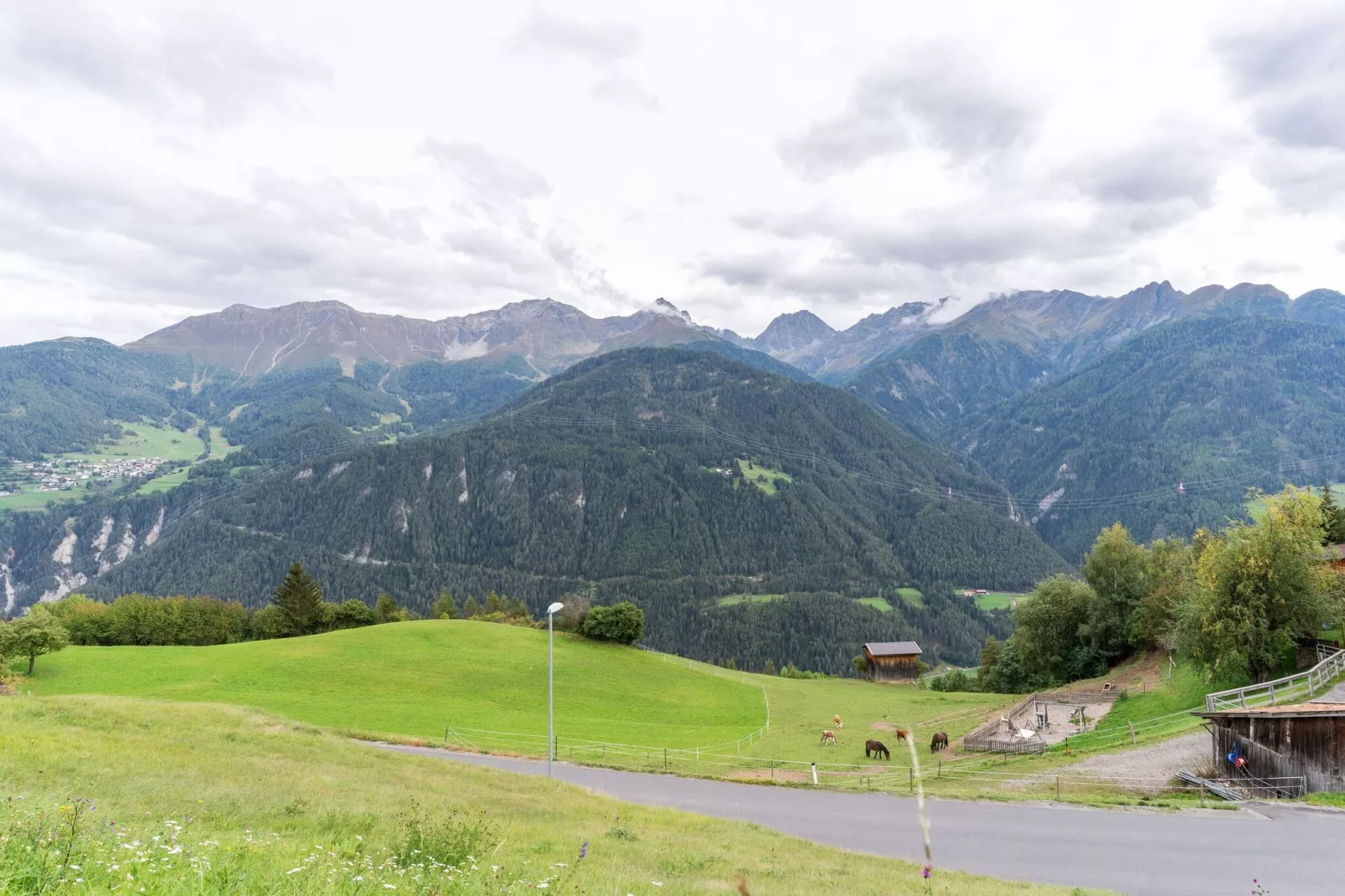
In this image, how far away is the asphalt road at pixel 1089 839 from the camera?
14.1m

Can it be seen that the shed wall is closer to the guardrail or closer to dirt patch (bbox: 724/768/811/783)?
the guardrail

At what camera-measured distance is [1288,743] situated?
23.2 metres

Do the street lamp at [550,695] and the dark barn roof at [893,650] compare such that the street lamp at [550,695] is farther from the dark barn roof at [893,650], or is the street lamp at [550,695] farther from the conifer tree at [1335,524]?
the dark barn roof at [893,650]

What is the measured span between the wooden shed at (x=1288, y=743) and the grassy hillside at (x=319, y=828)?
18654 millimetres

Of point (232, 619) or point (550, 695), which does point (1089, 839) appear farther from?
point (232, 619)

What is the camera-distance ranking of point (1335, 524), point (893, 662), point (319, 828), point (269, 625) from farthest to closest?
point (893, 662) → point (269, 625) → point (1335, 524) → point (319, 828)

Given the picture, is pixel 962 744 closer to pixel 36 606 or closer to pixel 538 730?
pixel 538 730

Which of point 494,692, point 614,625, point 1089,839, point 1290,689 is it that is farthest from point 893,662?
point 1089,839

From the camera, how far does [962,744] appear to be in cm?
3978

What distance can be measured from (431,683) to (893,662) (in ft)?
257

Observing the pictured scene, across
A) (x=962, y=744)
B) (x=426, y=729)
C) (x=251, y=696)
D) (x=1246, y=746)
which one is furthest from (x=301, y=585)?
(x=1246, y=746)

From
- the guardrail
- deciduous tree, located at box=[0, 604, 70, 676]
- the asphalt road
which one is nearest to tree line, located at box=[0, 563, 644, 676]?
deciduous tree, located at box=[0, 604, 70, 676]

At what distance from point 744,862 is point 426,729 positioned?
120 ft

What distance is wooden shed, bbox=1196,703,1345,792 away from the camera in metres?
22.0
